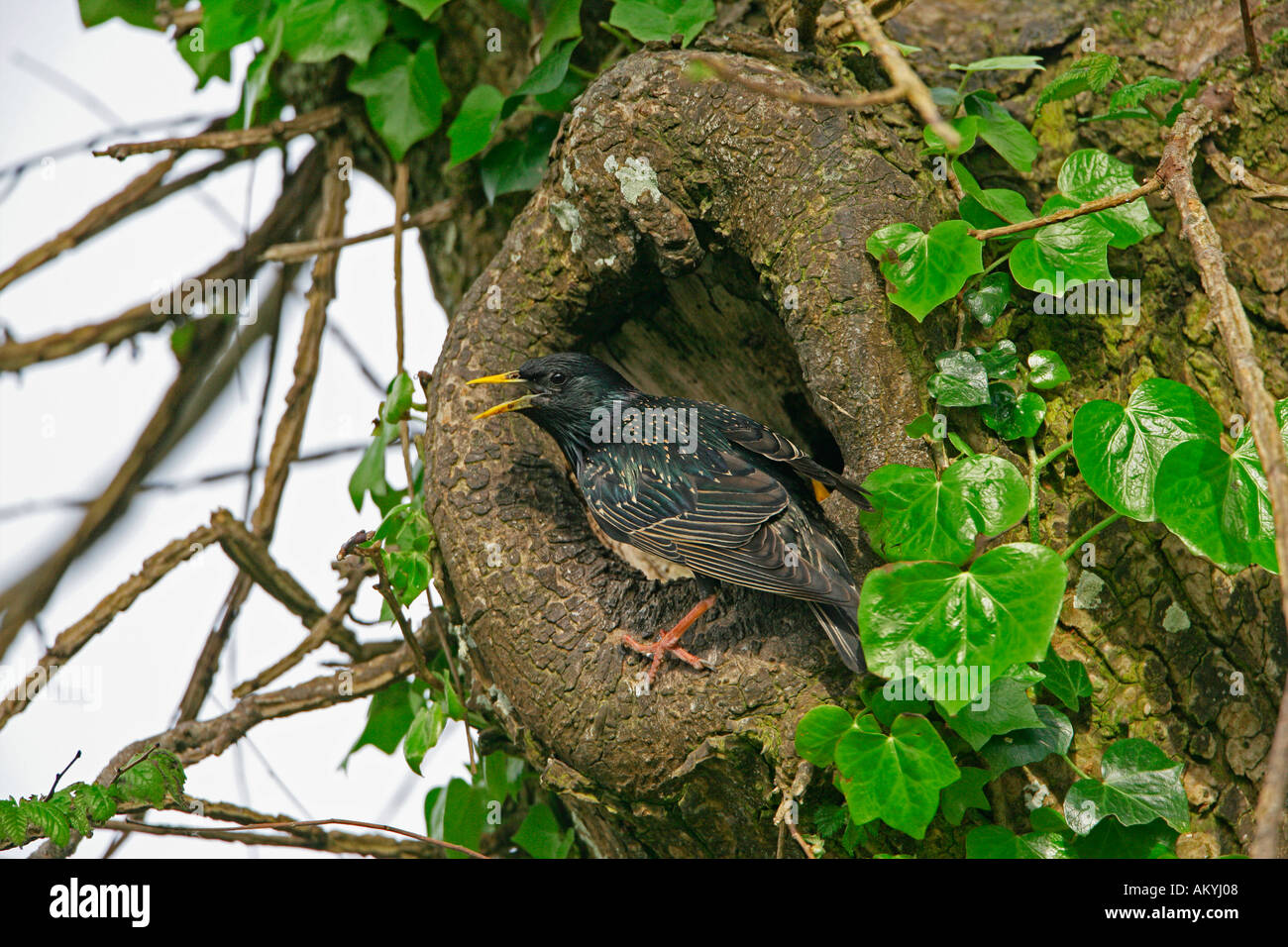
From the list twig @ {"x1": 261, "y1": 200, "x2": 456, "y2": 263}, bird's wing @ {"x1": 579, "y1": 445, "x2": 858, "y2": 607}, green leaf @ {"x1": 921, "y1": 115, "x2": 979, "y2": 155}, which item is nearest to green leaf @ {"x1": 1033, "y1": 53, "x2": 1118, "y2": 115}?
green leaf @ {"x1": 921, "y1": 115, "x2": 979, "y2": 155}

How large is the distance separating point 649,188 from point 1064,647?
4.44 ft

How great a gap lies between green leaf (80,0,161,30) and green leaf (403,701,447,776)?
2359mm

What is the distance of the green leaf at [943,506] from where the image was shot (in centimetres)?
187

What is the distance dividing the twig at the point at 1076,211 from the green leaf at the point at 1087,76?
13.3 inches

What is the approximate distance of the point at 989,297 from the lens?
2.14 m

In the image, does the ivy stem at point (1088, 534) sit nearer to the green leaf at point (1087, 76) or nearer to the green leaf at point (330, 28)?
the green leaf at point (1087, 76)

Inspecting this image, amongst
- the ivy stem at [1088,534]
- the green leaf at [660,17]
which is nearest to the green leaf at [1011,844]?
the ivy stem at [1088,534]

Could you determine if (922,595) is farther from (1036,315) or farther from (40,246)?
(40,246)

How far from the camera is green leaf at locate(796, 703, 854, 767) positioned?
187 centimetres

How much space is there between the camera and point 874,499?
78.0 inches

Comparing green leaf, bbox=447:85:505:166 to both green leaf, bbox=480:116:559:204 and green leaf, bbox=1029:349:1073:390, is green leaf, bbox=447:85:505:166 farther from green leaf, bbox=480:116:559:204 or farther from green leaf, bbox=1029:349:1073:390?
green leaf, bbox=1029:349:1073:390

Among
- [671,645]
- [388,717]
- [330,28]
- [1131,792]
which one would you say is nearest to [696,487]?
[671,645]

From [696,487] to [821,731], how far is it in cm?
73
